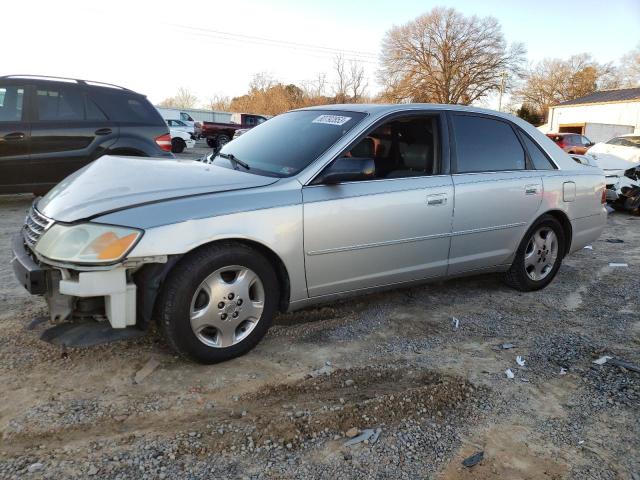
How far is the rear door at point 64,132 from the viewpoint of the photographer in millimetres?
6668

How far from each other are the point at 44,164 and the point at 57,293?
4.79m

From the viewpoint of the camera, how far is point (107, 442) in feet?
7.50

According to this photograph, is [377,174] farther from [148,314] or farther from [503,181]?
[148,314]

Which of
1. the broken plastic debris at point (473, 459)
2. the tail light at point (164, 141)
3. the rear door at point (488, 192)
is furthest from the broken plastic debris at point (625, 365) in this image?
the tail light at point (164, 141)

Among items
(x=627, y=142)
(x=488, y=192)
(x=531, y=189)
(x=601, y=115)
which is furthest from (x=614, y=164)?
(x=601, y=115)

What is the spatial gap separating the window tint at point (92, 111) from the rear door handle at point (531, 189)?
221 inches

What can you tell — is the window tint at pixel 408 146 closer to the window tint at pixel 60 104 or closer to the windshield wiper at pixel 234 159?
the windshield wiper at pixel 234 159

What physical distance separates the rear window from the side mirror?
16.0 feet

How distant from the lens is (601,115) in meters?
36.6

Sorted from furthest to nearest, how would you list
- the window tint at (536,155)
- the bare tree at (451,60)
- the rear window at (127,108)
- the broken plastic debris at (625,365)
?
the bare tree at (451,60) < the rear window at (127,108) < the window tint at (536,155) < the broken plastic debris at (625,365)

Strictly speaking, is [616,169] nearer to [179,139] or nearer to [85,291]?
[85,291]

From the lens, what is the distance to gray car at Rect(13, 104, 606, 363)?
2.69 metres

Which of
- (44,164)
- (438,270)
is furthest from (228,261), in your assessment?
(44,164)

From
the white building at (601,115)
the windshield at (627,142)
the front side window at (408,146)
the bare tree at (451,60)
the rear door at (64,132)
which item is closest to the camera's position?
the front side window at (408,146)
